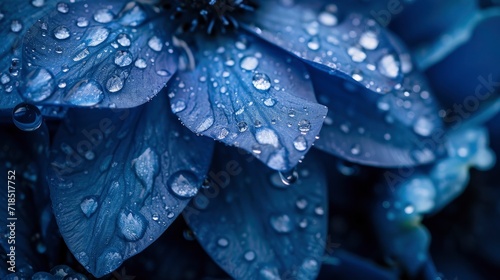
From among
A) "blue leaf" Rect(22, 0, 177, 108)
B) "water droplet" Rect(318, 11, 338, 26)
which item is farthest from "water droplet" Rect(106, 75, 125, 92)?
"water droplet" Rect(318, 11, 338, 26)

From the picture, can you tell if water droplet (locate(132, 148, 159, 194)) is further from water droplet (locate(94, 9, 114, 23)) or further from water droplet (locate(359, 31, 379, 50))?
water droplet (locate(359, 31, 379, 50))

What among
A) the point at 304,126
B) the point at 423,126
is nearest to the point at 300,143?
the point at 304,126

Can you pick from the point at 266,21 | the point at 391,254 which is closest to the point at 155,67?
the point at 266,21

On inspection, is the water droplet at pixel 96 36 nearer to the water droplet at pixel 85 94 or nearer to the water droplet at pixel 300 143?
the water droplet at pixel 85 94

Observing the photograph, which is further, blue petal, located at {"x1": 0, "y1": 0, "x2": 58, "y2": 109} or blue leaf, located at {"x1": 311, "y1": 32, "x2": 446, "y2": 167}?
blue leaf, located at {"x1": 311, "y1": 32, "x2": 446, "y2": 167}

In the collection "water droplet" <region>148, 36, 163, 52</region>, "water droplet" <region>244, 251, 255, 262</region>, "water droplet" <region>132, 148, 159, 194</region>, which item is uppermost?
"water droplet" <region>148, 36, 163, 52</region>

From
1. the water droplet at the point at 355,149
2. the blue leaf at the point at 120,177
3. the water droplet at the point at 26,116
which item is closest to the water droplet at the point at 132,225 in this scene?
the blue leaf at the point at 120,177

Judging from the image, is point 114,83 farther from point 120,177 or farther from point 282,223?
point 282,223

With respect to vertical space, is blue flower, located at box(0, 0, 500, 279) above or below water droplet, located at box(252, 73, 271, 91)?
below
